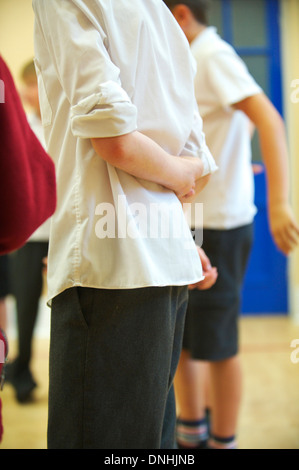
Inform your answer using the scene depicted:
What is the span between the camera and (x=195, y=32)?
1358 millimetres

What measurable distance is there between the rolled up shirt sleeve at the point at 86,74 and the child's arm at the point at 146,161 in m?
0.02

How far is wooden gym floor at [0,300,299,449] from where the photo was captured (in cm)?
167

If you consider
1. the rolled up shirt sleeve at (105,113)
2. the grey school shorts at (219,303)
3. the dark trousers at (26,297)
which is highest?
the rolled up shirt sleeve at (105,113)

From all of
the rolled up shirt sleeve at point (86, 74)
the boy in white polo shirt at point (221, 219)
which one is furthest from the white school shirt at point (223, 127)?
the rolled up shirt sleeve at point (86, 74)

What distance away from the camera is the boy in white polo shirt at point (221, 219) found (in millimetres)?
1314

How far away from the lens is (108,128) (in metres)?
0.71

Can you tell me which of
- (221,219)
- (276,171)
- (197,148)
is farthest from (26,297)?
(197,148)

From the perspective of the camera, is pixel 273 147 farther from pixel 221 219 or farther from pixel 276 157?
pixel 221 219

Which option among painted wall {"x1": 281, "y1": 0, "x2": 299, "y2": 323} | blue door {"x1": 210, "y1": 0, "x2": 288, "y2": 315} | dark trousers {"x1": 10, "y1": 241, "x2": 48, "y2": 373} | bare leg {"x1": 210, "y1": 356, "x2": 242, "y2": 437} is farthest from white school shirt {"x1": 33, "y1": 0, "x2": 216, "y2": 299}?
painted wall {"x1": 281, "y1": 0, "x2": 299, "y2": 323}

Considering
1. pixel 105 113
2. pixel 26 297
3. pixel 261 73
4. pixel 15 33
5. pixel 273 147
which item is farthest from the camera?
pixel 261 73

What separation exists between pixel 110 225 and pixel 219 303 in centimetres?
71

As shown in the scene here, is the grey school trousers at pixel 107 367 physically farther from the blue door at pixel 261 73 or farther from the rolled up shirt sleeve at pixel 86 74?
the blue door at pixel 261 73
